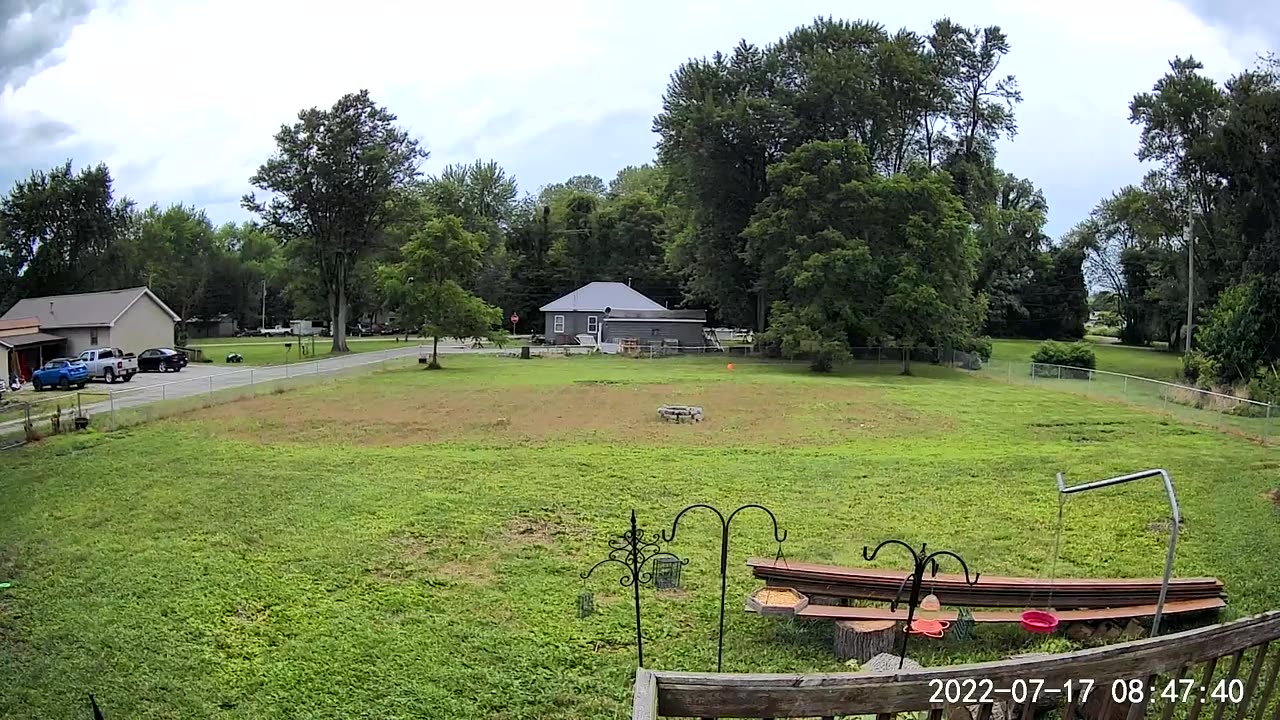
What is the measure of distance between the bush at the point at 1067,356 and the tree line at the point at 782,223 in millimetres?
3608

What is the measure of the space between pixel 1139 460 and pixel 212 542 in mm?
14077

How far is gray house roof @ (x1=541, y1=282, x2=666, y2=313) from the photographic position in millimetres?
55188

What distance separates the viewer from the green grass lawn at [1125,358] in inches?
1551

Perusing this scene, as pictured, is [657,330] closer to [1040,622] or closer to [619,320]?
[619,320]

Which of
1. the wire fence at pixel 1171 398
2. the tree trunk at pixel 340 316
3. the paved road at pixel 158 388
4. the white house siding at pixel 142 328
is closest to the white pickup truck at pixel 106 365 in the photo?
the paved road at pixel 158 388

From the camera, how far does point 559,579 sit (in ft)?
25.7

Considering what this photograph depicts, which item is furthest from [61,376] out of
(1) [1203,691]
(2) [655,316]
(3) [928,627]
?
(1) [1203,691]

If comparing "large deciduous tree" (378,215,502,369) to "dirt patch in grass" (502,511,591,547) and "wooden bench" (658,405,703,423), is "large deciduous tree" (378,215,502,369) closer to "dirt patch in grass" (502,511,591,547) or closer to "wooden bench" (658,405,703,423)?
"wooden bench" (658,405,703,423)

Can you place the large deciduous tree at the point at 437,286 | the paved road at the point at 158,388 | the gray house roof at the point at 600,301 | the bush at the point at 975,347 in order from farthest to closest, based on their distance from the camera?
the gray house roof at the point at 600,301 < the bush at the point at 975,347 < the large deciduous tree at the point at 437,286 < the paved road at the point at 158,388

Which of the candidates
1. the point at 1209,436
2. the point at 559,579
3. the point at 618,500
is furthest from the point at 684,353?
the point at 559,579

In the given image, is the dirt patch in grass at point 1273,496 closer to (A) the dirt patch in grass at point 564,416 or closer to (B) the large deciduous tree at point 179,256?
(A) the dirt patch in grass at point 564,416

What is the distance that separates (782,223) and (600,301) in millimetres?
20430

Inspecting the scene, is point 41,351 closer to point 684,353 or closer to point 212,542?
point 684,353

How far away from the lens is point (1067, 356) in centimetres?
3597
